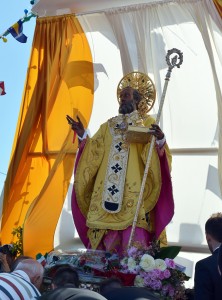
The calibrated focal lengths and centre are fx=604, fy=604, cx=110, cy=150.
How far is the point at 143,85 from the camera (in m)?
6.20

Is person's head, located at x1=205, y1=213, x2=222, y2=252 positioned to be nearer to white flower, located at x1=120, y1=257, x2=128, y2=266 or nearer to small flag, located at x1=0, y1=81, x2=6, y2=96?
white flower, located at x1=120, y1=257, x2=128, y2=266

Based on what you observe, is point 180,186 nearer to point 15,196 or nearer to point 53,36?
point 15,196

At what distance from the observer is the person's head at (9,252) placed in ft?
18.0

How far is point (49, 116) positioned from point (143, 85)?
4.66ft

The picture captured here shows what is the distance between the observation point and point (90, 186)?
236 inches

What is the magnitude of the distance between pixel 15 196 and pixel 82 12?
2.41 meters

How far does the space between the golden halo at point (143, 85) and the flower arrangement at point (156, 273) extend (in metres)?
2.01

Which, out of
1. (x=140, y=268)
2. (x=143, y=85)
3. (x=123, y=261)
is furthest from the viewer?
(x=143, y=85)

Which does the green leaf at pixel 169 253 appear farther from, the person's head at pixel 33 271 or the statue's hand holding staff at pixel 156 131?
the person's head at pixel 33 271

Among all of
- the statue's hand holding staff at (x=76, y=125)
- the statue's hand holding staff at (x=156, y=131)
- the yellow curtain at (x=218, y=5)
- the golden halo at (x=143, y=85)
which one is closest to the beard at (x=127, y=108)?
the golden halo at (x=143, y=85)

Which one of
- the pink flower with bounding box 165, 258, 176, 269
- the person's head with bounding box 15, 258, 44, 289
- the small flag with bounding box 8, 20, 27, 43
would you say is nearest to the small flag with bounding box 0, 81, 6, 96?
the small flag with bounding box 8, 20, 27, 43

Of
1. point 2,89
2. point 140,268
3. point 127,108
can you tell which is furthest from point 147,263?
point 2,89

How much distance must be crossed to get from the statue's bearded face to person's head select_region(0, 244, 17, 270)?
5.69 ft

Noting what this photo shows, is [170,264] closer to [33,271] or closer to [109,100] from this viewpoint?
[33,271]
